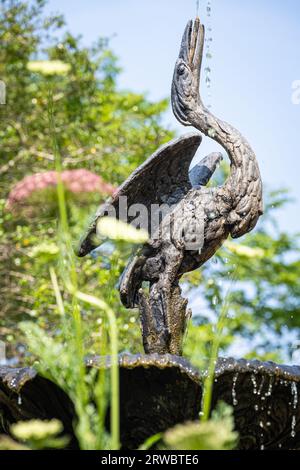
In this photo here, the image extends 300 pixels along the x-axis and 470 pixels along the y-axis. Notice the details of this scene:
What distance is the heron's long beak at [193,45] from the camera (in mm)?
4059

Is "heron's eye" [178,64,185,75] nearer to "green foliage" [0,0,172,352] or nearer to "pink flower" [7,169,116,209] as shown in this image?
"pink flower" [7,169,116,209]

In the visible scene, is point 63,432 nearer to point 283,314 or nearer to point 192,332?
point 192,332

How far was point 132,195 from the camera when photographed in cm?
369

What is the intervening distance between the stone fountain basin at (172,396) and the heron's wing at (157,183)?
76 cm

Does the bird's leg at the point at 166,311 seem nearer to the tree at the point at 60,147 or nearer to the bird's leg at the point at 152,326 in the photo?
the bird's leg at the point at 152,326

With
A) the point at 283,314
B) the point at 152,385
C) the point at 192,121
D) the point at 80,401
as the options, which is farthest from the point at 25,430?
the point at 283,314

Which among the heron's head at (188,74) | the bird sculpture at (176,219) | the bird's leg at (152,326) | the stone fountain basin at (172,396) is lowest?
the stone fountain basin at (172,396)

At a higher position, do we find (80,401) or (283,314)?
(283,314)

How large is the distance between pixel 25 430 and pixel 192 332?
6695mm

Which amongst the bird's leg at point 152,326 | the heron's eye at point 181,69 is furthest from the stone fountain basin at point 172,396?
the heron's eye at point 181,69

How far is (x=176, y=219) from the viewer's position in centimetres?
375

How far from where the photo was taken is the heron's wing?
360 cm

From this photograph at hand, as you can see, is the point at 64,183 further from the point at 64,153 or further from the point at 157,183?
the point at 64,153

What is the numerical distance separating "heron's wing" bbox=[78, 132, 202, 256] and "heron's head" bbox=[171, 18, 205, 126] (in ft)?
1.02
